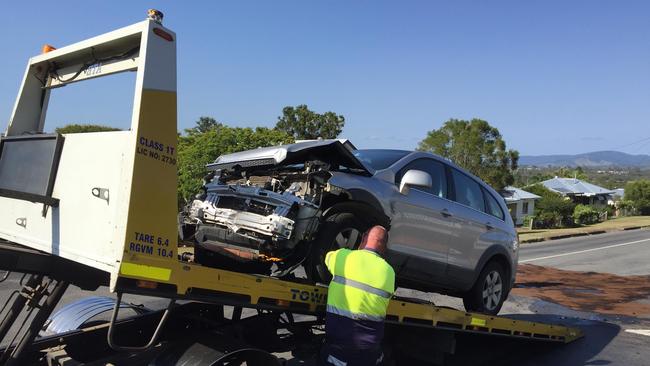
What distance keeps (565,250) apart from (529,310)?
1466cm

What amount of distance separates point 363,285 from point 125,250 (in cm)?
172

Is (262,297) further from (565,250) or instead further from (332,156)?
(565,250)

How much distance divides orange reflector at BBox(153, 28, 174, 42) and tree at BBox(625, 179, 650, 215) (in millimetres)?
78330

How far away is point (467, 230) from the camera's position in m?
6.34

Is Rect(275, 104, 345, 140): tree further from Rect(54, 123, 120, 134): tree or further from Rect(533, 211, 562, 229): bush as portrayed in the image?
Rect(54, 123, 120, 134): tree

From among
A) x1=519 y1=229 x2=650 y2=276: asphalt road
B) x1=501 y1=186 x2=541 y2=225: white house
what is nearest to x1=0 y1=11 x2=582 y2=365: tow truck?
x1=519 y1=229 x2=650 y2=276: asphalt road

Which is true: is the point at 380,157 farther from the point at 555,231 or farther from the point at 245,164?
the point at 555,231

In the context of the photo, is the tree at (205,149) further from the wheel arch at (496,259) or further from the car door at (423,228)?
the car door at (423,228)

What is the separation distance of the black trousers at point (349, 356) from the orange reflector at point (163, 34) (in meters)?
2.37

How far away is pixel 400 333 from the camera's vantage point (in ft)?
17.2

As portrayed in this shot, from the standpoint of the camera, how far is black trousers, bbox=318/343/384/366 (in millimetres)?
3975

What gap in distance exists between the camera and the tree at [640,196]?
70.9 m

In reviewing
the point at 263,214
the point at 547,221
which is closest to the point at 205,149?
the point at 263,214

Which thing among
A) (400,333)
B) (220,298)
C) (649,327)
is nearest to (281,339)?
(400,333)
